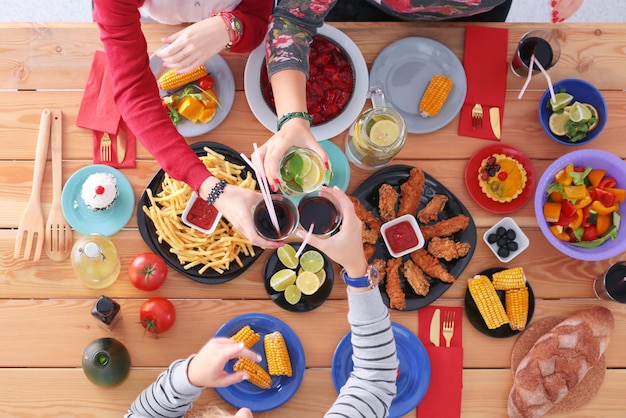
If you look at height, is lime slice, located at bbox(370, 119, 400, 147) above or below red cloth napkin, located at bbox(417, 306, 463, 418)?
above

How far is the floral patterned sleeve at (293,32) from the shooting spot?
170 cm

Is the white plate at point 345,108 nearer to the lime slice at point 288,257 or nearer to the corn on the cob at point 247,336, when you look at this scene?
the lime slice at point 288,257

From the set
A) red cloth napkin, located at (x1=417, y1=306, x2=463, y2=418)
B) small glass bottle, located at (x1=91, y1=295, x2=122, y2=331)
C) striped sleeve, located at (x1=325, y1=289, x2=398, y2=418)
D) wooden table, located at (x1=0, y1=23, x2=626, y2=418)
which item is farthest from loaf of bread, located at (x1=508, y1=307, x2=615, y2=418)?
small glass bottle, located at (x1=91, y1=295, x2=122, y2=331)

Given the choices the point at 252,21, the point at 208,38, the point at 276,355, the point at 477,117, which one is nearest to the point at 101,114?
the point at 208,38

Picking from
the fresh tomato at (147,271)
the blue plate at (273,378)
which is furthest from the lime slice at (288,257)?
the fresh tomato at (147,271)

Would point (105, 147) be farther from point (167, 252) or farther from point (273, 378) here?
point (273, 378)

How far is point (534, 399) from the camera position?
1.82 metres

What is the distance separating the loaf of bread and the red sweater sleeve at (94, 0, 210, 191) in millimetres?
1347

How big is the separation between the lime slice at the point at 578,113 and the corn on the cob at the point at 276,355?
54.0 inches

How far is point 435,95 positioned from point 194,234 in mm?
1046

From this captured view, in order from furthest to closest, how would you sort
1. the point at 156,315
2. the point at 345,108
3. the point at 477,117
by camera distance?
the point at 477,117 → the point at 345,108 → the point at 156,315

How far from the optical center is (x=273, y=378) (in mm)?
1842

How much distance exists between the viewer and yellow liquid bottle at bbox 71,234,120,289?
179cm

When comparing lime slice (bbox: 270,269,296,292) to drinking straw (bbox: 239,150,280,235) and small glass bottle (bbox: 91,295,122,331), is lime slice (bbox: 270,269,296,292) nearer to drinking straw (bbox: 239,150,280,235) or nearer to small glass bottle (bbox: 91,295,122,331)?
drinking straw (bbox: 239,150,280,235)
